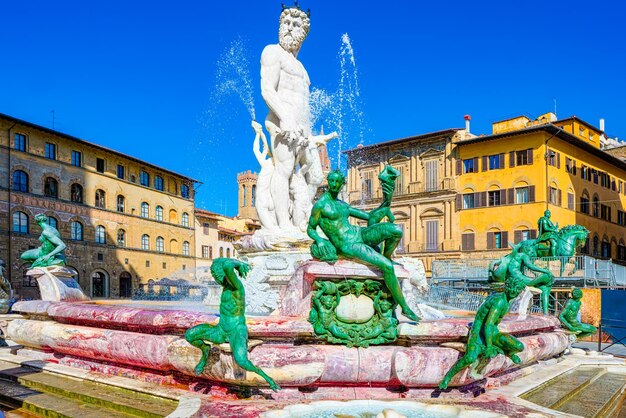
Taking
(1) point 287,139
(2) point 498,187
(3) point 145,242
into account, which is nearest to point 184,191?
(3) point 145,242

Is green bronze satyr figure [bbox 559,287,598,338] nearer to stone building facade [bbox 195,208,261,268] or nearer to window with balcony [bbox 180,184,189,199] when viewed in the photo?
stone building facade [bbox 195,208,261,268]

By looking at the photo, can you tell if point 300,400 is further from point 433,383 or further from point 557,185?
point 557,185

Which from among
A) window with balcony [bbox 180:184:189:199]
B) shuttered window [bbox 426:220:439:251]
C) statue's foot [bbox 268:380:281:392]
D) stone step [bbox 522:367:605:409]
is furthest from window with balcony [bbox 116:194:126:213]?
statue's foot [bbox 268:380:281:392]

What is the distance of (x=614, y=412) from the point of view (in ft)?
19.8

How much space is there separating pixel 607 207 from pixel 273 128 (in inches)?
2032

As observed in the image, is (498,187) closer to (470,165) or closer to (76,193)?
(470,165)

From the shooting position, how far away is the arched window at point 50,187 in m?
45.6

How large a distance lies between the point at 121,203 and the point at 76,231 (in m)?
6.16

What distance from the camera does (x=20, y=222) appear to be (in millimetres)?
42625

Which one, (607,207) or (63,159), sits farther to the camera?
(607,207)

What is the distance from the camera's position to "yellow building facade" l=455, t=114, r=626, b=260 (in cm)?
4597

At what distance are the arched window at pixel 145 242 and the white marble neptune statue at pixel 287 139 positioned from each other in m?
47.3

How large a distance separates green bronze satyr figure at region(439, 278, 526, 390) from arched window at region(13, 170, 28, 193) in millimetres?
44089

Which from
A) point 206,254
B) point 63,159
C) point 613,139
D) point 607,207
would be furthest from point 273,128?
point 613,139
